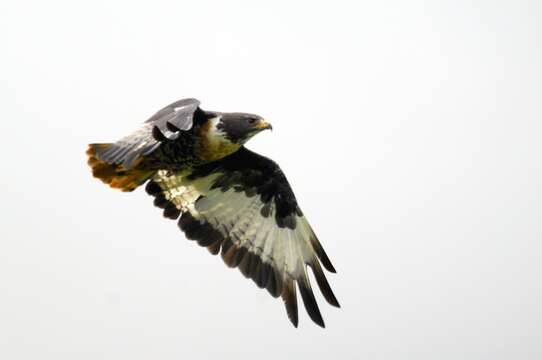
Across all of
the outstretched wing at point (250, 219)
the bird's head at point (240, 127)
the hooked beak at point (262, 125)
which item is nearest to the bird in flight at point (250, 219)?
the outstretched wing at point (250, 219)

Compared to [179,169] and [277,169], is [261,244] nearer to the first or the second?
[277,169]

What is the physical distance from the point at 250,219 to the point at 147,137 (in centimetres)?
306

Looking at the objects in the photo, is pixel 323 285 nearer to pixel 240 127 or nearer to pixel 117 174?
pixel 240 127

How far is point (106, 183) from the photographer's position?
873cm

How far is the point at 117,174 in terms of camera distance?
8680mm

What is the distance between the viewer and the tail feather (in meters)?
8.47

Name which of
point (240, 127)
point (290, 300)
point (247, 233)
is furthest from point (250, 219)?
point (240, 127)

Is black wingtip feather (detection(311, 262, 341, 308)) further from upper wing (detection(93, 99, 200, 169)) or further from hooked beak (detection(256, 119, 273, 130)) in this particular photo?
upper wing (detection(93, 99, 200, 169))

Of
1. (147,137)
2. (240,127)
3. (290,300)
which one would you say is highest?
(240,127)

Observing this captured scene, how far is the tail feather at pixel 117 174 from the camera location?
8.47 meters

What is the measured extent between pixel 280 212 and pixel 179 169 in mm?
1608

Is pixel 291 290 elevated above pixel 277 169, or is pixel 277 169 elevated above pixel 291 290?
pixel 277 169

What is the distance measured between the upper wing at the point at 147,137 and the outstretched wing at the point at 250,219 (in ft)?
6.43

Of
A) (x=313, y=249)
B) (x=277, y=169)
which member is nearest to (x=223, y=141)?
(x=277, y=169)
